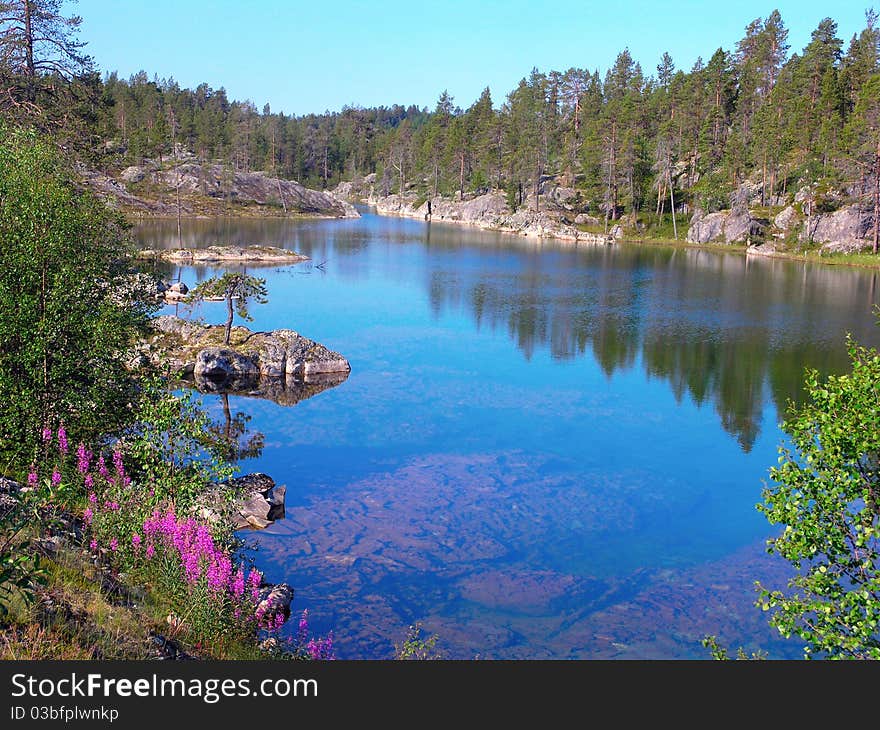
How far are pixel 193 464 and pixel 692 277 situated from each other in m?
75.6

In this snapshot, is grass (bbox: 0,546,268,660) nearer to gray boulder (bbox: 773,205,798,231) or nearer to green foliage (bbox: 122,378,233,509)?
green foliage (bbox: 122,378,233,509)

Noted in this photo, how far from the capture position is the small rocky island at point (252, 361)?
40406 millimetres

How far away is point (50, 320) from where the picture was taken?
19031mm

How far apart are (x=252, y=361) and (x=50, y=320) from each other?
75.7ft

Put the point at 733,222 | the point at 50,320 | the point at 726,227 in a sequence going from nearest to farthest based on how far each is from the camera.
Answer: the point at 50,320, the point at 733,222, the point at 726,227

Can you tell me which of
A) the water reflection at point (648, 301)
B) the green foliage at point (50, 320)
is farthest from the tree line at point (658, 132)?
the green foliage at point (50, 320)

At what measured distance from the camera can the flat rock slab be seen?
86188 mm

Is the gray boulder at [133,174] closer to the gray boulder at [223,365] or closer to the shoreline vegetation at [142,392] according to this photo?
the shoreline vegetation at [142,392]

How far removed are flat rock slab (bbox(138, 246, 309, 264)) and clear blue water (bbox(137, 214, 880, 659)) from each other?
20929 millimetres

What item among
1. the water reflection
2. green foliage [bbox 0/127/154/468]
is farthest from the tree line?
green foliage [bbox 0/127/154/468]

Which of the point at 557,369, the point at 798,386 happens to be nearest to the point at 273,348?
the point at 557,369

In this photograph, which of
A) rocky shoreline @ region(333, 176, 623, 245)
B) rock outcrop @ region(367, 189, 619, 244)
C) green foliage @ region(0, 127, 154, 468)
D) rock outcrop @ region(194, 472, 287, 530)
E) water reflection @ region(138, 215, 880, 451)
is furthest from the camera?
rock outcrop @ region(367, 189, 619, 244)

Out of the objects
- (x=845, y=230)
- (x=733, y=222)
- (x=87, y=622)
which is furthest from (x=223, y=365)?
(x=733, y=222)

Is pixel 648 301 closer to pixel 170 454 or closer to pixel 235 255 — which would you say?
pixel 235 255
